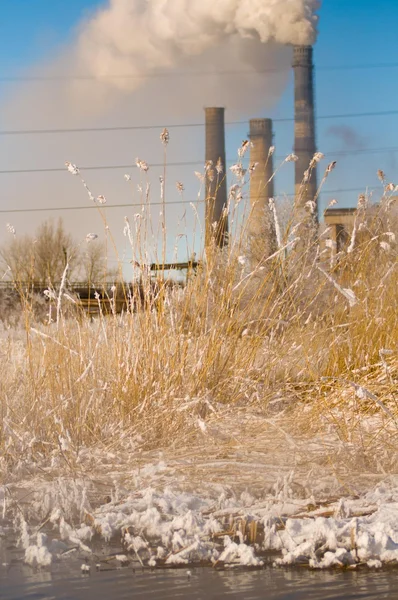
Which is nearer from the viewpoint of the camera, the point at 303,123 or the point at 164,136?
the point at 164,136

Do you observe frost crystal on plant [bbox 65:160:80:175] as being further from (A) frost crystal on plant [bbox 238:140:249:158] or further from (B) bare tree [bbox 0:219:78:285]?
(B) bare tree [bbox 0:219:78:285]

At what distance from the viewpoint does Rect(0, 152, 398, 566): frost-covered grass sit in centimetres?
276

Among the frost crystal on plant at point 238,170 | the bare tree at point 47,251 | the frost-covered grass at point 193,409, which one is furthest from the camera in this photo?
the bare tree at point 47,251

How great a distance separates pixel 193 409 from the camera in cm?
371

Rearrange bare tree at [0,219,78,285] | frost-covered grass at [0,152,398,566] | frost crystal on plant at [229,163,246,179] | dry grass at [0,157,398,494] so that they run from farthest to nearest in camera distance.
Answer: bare tree at [0,219,78,285] < frost crystal on plant at [229,163,246,179] < dry grass at [0,157,398,494] < frost-covered grass at [0,152,398,566]

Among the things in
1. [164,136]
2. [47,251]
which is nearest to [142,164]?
[164,136]

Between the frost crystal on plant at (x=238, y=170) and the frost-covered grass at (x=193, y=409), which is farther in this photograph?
the frost crystal on plant at (x=238, y=170)

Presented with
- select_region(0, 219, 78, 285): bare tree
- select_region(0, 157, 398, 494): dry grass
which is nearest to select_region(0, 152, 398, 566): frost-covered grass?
select_region(0, 157, 398, 494): dry grass

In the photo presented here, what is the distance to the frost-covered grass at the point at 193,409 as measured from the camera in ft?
9.05

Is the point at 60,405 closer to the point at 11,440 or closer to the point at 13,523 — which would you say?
the point at 11,440

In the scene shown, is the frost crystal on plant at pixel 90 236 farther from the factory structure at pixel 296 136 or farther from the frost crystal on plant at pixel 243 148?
the factory structure at pixel 296 136

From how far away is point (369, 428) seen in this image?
3625mm

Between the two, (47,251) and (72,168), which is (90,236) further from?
(47,251)

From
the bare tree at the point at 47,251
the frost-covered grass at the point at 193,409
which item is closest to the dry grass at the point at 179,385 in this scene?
the frost-covered grass at the point at 193,409
